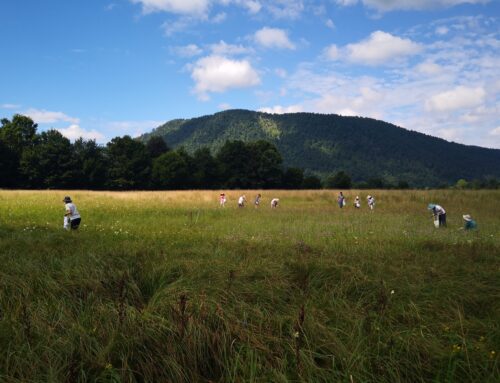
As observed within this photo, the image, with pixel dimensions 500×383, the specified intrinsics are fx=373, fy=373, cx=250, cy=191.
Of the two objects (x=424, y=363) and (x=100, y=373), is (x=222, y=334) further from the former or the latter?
(x=424, y=363)

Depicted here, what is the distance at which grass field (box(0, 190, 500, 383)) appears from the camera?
3152mm

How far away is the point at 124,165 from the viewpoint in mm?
65938

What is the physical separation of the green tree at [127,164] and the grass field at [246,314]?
5953 centimetres

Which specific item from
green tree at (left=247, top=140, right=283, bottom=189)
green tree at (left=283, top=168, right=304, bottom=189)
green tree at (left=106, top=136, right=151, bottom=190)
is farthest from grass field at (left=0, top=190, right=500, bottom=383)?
green tree at (left=283, top=168, right=304, bottom=189)

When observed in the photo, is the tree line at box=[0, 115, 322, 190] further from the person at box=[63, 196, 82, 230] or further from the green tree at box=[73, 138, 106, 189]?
the person at box=[63, 196, 82, 230]

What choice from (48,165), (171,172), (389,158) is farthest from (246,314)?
(389,158)

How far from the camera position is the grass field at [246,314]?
3152mm

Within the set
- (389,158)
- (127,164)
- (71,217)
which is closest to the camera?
(71,217)

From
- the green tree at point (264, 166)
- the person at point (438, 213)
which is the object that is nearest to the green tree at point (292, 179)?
the green tree at point (264, 166)

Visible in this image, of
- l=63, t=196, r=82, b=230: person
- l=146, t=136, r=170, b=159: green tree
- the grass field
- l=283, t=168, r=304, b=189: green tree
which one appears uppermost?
l=146, t=136, r=170, b=159: green tree

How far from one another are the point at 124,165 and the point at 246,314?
6585cm

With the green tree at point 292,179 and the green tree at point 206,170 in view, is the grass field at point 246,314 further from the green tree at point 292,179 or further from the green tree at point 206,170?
the green tree at point 292,179

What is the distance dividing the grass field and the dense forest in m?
56.7

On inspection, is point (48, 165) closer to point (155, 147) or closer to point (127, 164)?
point (127, 164)
